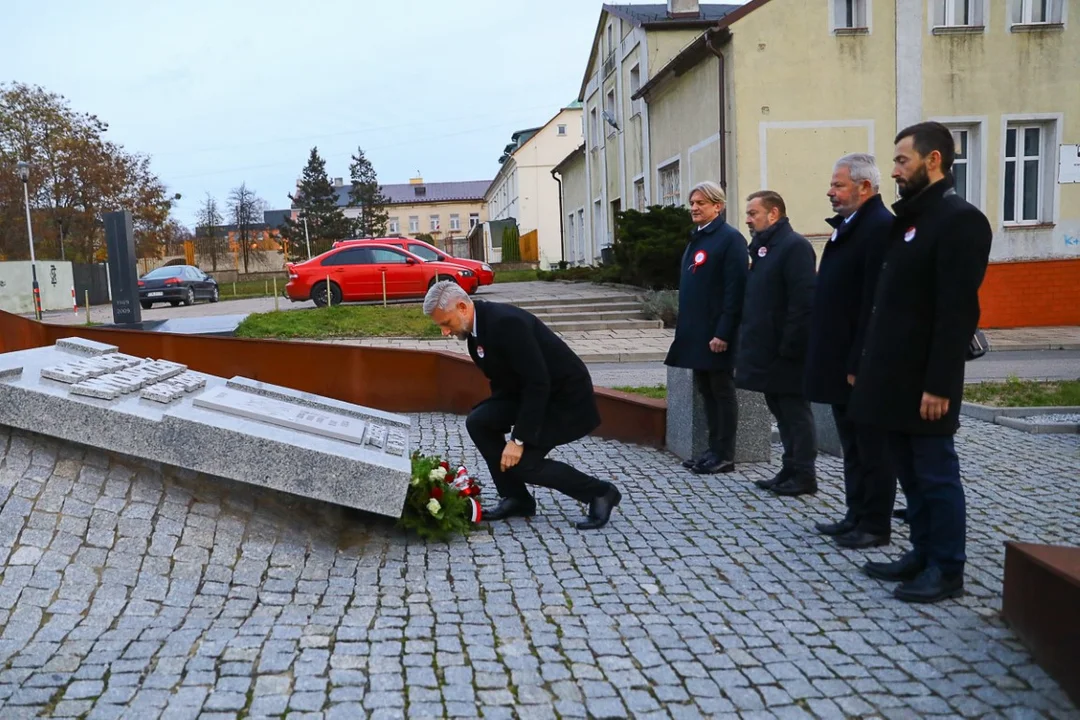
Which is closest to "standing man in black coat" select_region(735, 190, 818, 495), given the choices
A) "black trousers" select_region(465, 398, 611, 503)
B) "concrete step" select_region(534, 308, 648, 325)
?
"black trousers" select_region(465, 398, 611, 503)

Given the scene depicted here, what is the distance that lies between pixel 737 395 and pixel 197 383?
380 cm

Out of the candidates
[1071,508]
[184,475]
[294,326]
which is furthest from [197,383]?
[294,326]

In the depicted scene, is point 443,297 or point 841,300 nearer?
point 443,297

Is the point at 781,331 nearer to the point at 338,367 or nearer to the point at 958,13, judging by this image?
the point at 338,367

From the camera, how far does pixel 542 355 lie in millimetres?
5242

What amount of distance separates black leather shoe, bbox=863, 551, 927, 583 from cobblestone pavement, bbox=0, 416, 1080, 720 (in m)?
0.10

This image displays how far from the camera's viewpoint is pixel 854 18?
61.9 ft

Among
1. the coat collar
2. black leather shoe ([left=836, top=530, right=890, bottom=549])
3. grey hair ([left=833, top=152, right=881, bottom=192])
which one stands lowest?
black leather shoe ([left=836, top=530, right=890, bottom=549])

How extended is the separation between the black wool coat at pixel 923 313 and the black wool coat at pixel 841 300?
0.64m

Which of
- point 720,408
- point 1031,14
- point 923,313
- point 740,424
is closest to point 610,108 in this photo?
point 1031,14

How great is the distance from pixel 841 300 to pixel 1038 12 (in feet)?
58.5

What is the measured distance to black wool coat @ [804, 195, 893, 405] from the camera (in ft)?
16.7

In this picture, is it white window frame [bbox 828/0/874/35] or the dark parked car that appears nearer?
white window frame [bbox 828/0/874/35]

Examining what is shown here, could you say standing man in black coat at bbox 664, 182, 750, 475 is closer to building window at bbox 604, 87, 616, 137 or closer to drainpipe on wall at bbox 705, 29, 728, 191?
drainpipe on wall at bbox 705, 29, 728, 191
